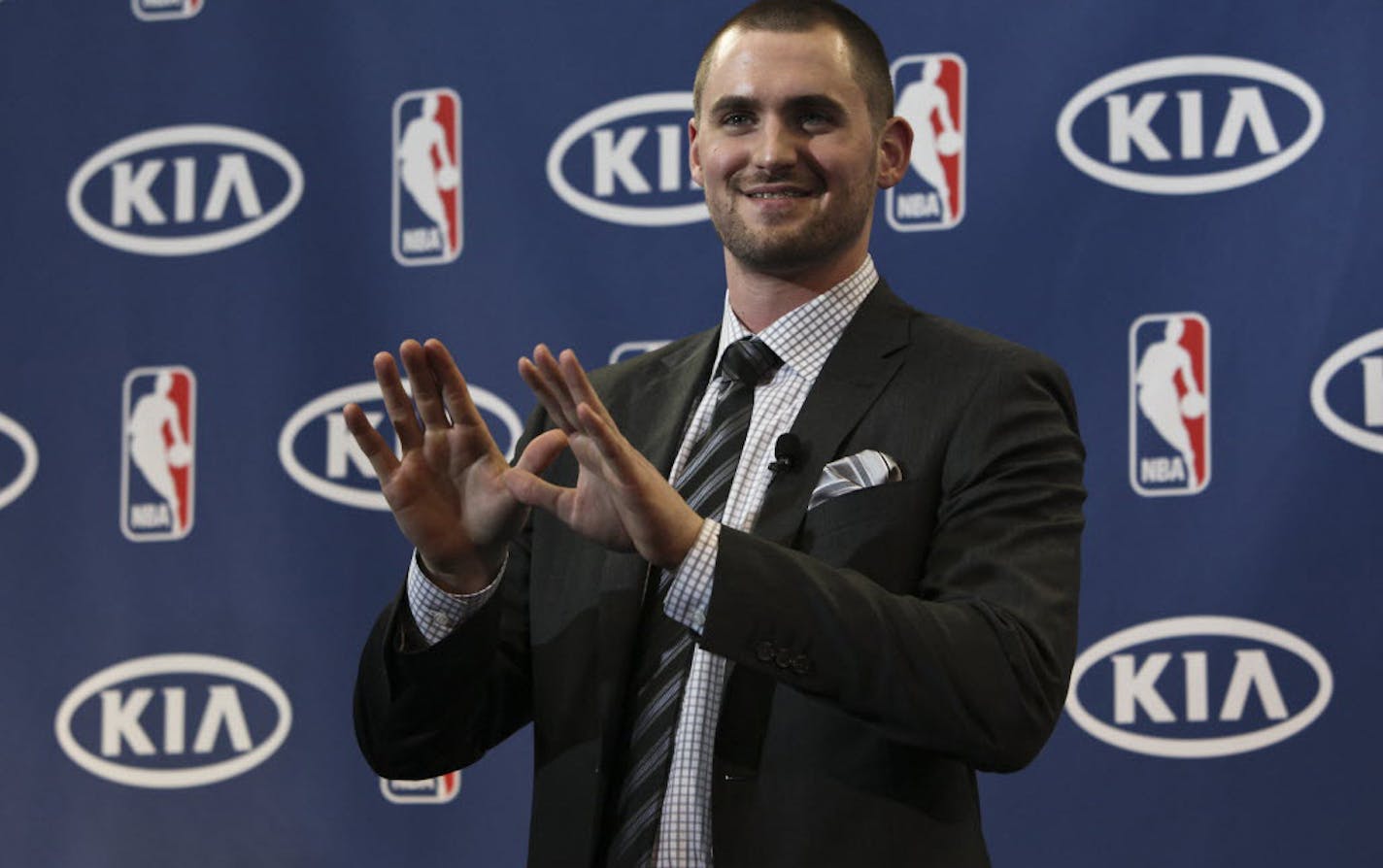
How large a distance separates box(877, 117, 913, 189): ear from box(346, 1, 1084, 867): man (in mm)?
13

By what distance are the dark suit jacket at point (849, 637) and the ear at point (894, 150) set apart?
200mm

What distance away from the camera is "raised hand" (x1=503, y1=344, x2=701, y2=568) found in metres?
1.78

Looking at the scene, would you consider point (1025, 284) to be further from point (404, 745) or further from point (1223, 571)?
point (404, 745)

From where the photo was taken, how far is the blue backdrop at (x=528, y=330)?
305 centimetres

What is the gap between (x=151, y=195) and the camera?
3.71 metres

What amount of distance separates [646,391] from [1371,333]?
1445mm

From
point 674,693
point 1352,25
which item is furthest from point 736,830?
point 1352,25

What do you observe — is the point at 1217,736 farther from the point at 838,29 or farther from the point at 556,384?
the point at 556,384

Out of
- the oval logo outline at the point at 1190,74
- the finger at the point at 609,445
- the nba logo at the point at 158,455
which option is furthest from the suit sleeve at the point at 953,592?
the nba logo at the point at 158,455

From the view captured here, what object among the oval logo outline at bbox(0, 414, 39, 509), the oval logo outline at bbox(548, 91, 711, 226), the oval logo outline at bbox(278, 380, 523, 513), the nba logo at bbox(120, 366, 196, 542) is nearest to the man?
the oval logo outline at bbox(548, 91, 711, 226)

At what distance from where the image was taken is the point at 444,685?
2.12m

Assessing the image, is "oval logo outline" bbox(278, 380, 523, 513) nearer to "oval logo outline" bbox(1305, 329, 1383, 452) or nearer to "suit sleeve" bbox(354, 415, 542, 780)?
"suit sleeve" bbox(354, 415, 542, 780)

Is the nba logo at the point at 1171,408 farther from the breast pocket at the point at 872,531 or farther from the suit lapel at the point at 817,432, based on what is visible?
the breast pocket at the point at 872,531

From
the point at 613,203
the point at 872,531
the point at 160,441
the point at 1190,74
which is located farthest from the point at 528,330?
the point at 872,531
